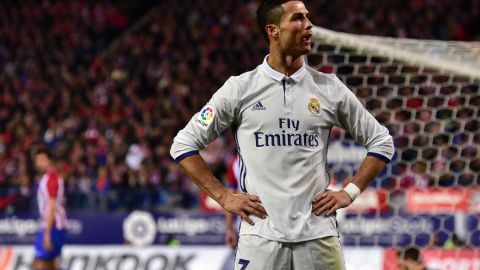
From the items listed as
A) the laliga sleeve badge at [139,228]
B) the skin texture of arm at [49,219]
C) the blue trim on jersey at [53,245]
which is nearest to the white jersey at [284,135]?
the skin texture of arm at [49,219]

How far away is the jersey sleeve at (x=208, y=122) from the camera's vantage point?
12.7 feet

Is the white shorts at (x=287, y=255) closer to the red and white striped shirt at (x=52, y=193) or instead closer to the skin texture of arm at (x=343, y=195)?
the skin texture of arm at (x=343, y=195)

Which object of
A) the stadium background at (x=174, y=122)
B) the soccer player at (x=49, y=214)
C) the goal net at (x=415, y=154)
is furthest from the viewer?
the soccer player at (x=49, y=214)

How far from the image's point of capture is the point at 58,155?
15703mm

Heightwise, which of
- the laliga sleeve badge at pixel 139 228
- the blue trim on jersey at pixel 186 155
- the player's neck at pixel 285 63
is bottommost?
the laliga sleeve badge at pixel 139 228

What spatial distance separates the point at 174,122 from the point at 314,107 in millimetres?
11820

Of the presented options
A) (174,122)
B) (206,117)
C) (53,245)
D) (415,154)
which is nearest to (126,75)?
(174,122)

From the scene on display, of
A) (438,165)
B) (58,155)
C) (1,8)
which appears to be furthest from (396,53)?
(1,8)

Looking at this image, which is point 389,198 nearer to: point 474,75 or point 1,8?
point 474,75

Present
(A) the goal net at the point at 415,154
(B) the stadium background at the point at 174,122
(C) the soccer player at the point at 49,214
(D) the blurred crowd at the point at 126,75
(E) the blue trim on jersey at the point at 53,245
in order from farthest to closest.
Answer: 1. (D) the blurred crowd at the point at 126,75
2. (E) the blue trim on jersey at the point at 53,245
3. (C) the soccer player at the point at 49,214
4. (B) the stadium background at the point at 174,122
5. (A) the goal net at the point at 415,154

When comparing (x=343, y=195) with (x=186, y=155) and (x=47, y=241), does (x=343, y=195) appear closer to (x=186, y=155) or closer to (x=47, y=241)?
(x=186, y=155)

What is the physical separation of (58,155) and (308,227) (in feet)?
40.5

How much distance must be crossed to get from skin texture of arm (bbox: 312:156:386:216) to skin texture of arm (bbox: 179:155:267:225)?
220 millimetres

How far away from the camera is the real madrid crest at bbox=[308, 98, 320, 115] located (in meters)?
3.85
